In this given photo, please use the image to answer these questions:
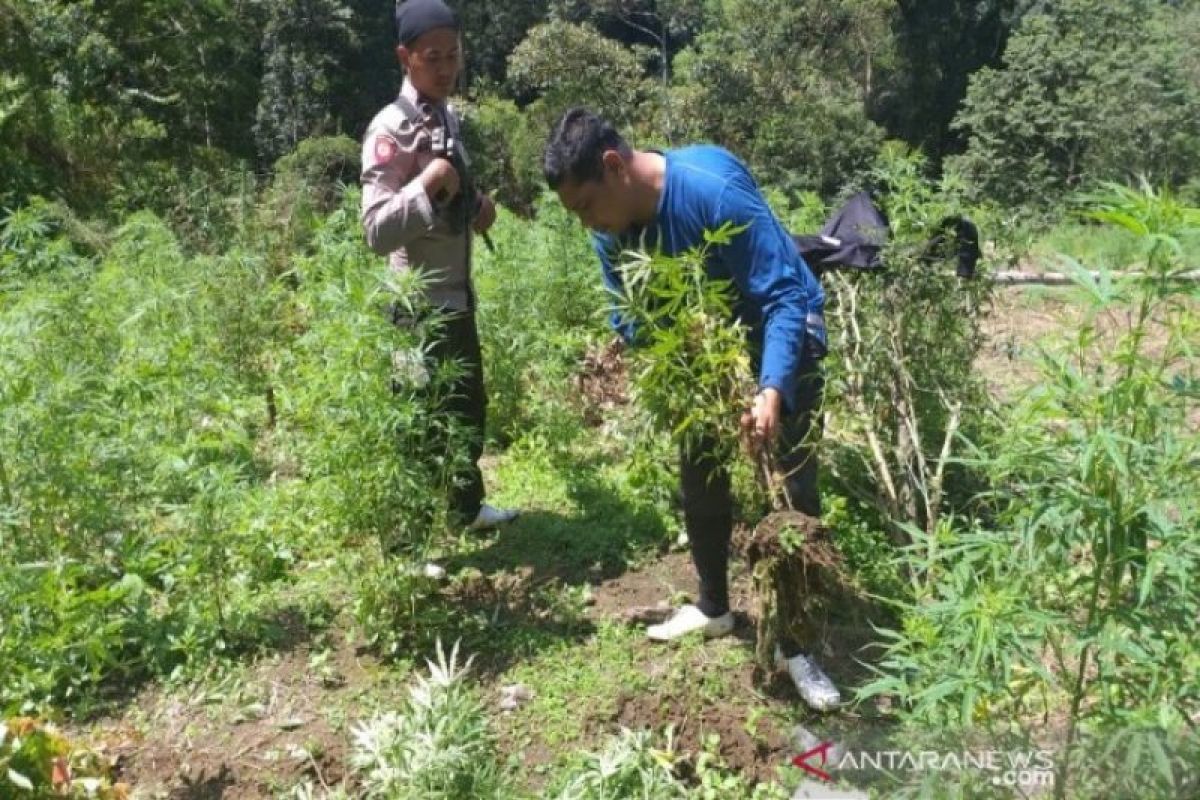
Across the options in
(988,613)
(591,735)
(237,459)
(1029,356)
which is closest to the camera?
(988,613)

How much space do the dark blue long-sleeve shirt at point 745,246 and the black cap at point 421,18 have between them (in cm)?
108

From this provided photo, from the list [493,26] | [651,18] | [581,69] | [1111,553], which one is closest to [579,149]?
[1111,553]

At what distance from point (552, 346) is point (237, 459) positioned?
179cm

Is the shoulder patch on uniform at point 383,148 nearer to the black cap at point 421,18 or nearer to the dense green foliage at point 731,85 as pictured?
the black cap at point 421,18

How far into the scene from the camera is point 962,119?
72.3 ft

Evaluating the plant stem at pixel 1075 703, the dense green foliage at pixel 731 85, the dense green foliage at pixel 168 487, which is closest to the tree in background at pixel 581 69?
the dense green foliage at pixel 731 85

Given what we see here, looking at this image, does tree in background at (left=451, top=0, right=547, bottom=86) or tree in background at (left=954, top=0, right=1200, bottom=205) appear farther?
tree in background at (left=451, top=0, right=547, bottom=86)

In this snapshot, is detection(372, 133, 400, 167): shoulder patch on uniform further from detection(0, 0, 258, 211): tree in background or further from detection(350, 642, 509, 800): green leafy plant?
detection(0, 0, 258, 211): tree in background

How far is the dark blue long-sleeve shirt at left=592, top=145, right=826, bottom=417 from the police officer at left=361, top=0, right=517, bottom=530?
807 mm

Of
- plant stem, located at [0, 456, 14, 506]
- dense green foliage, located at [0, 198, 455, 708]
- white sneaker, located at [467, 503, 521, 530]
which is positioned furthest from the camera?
white sneaker, located at [467, 503, 521, 530]

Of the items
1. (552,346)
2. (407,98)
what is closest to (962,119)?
(552,346)

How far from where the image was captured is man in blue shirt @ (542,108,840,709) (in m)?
2.76

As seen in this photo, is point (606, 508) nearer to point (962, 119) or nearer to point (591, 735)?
point (591, 735)

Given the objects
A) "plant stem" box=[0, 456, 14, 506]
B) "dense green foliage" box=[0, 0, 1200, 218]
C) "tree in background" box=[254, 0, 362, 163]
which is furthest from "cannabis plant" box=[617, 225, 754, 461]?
"tree in background" box=[254, 0, 362, 163]
